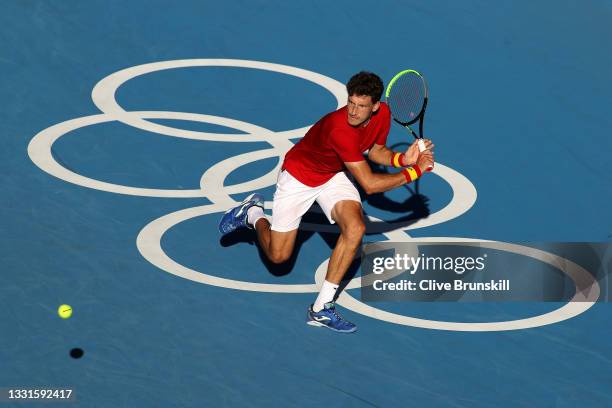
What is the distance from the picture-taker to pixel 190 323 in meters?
12.1

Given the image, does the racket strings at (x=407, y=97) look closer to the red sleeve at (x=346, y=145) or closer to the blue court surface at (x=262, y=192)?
the red sleeve at (x=346, y=145)

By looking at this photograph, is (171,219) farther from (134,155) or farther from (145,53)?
(145,53)

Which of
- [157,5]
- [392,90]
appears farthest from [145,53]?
[392,90]

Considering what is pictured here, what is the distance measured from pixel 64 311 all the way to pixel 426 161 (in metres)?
3.68

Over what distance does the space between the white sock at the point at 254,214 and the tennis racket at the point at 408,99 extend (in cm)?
178

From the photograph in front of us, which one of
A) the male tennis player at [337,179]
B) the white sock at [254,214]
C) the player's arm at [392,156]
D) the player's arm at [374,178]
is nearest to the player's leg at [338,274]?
the male tennis player at [337,179]

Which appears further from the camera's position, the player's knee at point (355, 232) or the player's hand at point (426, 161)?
the player's knee at point (355, 232)

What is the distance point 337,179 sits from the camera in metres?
12.9

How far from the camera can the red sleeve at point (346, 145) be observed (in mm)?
12320

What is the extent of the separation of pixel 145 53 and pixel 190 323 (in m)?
6.24

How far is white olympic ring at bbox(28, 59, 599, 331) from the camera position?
41.7 feet

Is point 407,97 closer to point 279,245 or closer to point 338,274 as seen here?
point 279,245

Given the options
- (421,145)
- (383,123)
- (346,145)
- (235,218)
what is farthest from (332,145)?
(235,218)

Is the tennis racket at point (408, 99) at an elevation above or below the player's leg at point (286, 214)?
above
